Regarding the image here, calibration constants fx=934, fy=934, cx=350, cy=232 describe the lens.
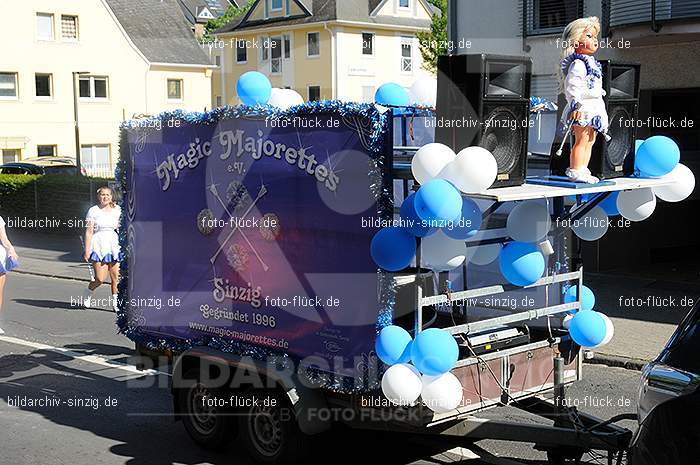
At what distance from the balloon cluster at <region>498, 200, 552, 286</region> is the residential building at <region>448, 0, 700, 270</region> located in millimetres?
9386

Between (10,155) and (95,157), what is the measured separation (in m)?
4.49

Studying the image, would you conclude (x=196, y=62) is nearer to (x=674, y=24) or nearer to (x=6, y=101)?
(x=6, y=101)

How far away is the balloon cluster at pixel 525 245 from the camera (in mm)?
6461

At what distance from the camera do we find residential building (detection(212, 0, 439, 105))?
177 feet

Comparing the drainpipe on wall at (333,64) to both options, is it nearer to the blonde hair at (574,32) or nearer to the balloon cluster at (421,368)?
the blonde hair at (574,32)

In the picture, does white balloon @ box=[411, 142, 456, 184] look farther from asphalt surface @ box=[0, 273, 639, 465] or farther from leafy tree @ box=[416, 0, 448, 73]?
leafy tree @ box=[416, 0, 448, 73]

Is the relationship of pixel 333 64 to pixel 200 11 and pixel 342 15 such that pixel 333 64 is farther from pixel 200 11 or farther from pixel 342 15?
pixel 200 11

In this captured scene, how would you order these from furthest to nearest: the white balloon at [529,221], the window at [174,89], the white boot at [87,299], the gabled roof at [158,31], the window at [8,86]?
the window at [174,89], the gabled roof at [158,31], the window at [8,86], the white boot at [87,299], the white balloon at [529,221]

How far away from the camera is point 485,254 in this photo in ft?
24.2

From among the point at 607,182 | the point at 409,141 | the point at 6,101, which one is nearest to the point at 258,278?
the point at 409,141

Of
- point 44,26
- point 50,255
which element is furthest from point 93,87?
point 50,255

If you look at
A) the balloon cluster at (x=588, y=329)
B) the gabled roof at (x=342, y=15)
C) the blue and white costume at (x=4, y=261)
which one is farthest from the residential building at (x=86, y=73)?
the balloon cluster at (x=588, y=329)

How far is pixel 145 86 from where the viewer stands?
4766 centimetres

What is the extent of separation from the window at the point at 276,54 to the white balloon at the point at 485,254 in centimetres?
5063
